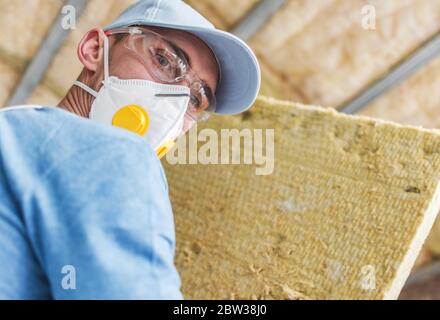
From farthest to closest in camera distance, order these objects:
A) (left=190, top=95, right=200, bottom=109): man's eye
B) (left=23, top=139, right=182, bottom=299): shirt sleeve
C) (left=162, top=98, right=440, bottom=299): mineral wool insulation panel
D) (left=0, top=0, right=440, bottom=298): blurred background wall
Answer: (left=0, top=0, right=440, bottom=298): blurred background wall < (left=162, top=98, right=440, bottom=299): mineral wool insulation panel < (left=190, top=95, right=200, bottom=109): man's eye < (left=23, top=139, right=182, bottom=299): shirt sleeve

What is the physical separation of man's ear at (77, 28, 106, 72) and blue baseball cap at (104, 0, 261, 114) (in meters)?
0.03

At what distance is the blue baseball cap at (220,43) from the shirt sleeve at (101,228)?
469 mm

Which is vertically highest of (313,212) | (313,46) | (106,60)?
(106,60)

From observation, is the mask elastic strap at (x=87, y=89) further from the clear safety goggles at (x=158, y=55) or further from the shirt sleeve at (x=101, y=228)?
the shirt sleeve at (x=101, y=228)

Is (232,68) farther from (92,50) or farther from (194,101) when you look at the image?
(92,50)

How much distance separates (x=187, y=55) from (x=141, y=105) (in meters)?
0.15

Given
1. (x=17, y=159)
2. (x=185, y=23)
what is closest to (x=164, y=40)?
(x=185, y=23)

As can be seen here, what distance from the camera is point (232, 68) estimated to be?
48.0 inches

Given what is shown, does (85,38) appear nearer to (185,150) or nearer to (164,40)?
(164,40)

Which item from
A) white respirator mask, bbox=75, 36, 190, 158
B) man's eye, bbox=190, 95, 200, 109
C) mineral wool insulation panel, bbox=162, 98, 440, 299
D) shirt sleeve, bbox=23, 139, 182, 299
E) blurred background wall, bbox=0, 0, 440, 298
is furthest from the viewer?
blurred background wall, bbox=0, 0, 440, 298

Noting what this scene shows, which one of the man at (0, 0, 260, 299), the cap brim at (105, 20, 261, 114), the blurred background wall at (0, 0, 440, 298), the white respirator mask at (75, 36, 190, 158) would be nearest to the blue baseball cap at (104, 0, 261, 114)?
the cap brim at (105, 20, 261, 114)

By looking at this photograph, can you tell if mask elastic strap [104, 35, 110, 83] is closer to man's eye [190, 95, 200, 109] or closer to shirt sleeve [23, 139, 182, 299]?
man's eye [190, 95, 200, 109]

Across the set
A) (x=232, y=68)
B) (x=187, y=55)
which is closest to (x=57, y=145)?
(x=187, y=55)

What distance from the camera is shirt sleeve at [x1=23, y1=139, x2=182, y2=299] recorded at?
1.91 feet
